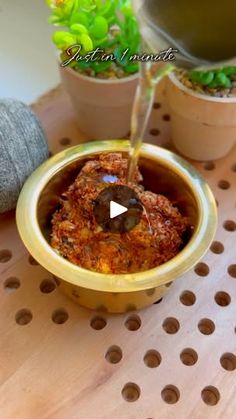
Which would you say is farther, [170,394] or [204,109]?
[204,109]

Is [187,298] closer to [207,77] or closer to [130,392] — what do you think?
[130,392]

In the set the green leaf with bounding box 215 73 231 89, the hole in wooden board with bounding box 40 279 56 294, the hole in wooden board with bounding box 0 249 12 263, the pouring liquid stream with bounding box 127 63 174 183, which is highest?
the pouring liquid stream with bounding box 127 63 174 183

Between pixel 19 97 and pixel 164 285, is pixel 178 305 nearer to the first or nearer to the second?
pixel 164 285

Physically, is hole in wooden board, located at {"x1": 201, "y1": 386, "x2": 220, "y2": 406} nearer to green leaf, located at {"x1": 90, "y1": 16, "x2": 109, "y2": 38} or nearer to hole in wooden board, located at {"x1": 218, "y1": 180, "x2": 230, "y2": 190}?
hole in wooden board, located at {"x1": 218, "y1": 180, "x2": 230, "y2": 190}

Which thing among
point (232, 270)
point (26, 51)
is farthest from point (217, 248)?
point (26, 51)

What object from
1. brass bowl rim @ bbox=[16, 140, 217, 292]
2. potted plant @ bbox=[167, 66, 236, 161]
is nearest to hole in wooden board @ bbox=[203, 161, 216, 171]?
potted plant @ bbox=[167, 66, 236, 161]

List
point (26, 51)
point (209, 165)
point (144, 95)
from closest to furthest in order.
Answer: point (144, 95)
point (209, 165)
point (26, 51)
